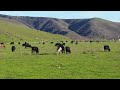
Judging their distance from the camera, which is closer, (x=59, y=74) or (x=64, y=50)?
(x=59, y=74)
